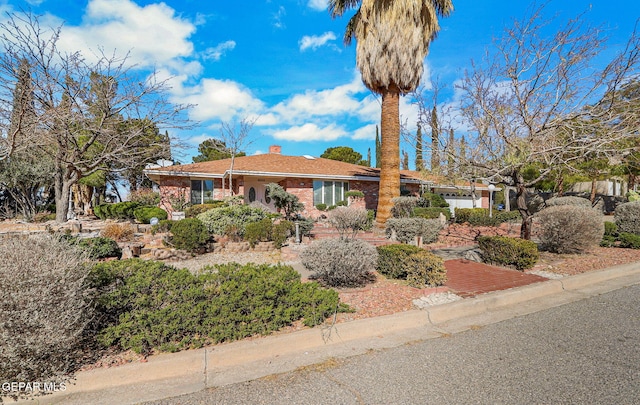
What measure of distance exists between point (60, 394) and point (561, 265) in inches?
356

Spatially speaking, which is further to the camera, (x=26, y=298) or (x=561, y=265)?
(x=561, y=265)

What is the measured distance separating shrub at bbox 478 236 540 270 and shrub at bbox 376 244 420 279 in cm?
247

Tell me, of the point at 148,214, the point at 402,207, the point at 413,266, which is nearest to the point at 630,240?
the point at 402,207

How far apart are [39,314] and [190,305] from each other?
1.26 m

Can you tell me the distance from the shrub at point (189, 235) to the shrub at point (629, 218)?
45.5 feet

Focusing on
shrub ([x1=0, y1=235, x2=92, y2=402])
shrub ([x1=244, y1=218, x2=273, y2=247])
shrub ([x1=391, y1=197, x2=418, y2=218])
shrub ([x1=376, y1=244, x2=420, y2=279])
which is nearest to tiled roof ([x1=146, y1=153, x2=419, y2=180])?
shrub ([x1=391, y1=197, x2=418, y2=218])

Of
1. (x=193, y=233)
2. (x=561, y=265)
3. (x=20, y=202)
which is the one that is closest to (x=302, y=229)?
(x=193, y=233)

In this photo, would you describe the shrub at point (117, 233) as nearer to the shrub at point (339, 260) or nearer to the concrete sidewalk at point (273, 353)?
the shrub at point (339, 260)

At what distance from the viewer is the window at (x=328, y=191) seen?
18578 mm

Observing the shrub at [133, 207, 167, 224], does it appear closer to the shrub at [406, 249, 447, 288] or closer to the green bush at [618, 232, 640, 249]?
the shrub at [406, 249, 447, 288]

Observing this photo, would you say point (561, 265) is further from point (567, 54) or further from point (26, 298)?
point (26, 298)

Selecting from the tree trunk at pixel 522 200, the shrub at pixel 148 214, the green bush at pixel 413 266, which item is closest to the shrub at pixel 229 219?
the shrub at pixel 148 214

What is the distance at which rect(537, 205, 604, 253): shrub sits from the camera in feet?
26.4

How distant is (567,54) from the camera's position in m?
6.62
